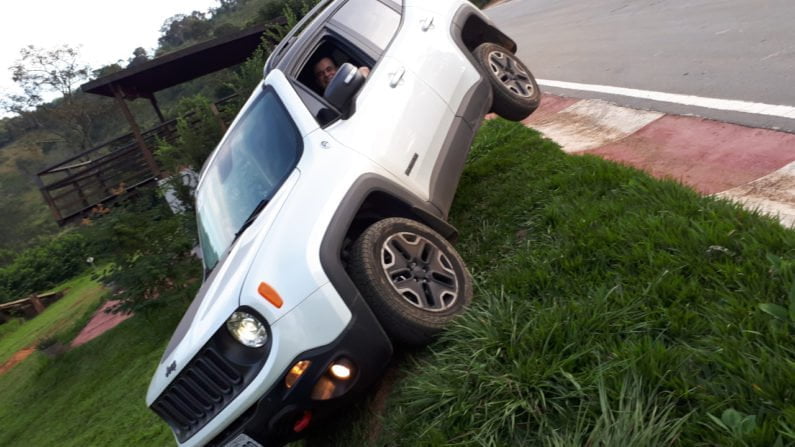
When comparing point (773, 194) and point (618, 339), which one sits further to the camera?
point (773, 194)

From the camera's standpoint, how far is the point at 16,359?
14.7m

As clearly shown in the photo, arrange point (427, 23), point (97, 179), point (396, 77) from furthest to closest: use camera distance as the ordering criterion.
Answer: point (97, 179) < point (427, 23) < point (396, 77)

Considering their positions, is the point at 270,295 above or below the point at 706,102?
above

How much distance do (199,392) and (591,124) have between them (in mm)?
4696

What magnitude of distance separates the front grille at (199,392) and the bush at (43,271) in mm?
28411

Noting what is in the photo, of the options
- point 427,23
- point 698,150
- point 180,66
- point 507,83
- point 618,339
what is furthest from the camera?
point 180,66

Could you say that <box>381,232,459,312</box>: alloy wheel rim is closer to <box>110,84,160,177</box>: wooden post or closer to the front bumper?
the front bumper

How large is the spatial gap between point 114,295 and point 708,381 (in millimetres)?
8244

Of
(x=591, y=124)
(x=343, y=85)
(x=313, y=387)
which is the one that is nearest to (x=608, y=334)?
(x=313, y=387)

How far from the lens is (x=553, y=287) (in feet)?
10.2

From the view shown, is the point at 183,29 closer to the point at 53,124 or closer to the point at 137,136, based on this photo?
the point at 53,124

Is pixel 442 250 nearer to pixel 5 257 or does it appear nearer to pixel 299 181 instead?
pixel 299 181

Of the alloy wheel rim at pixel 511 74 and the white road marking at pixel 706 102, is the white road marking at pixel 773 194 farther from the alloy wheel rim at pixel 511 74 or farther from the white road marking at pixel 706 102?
the alloy wheel rim at pixel 511 74

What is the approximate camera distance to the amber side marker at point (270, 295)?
9.14ft
